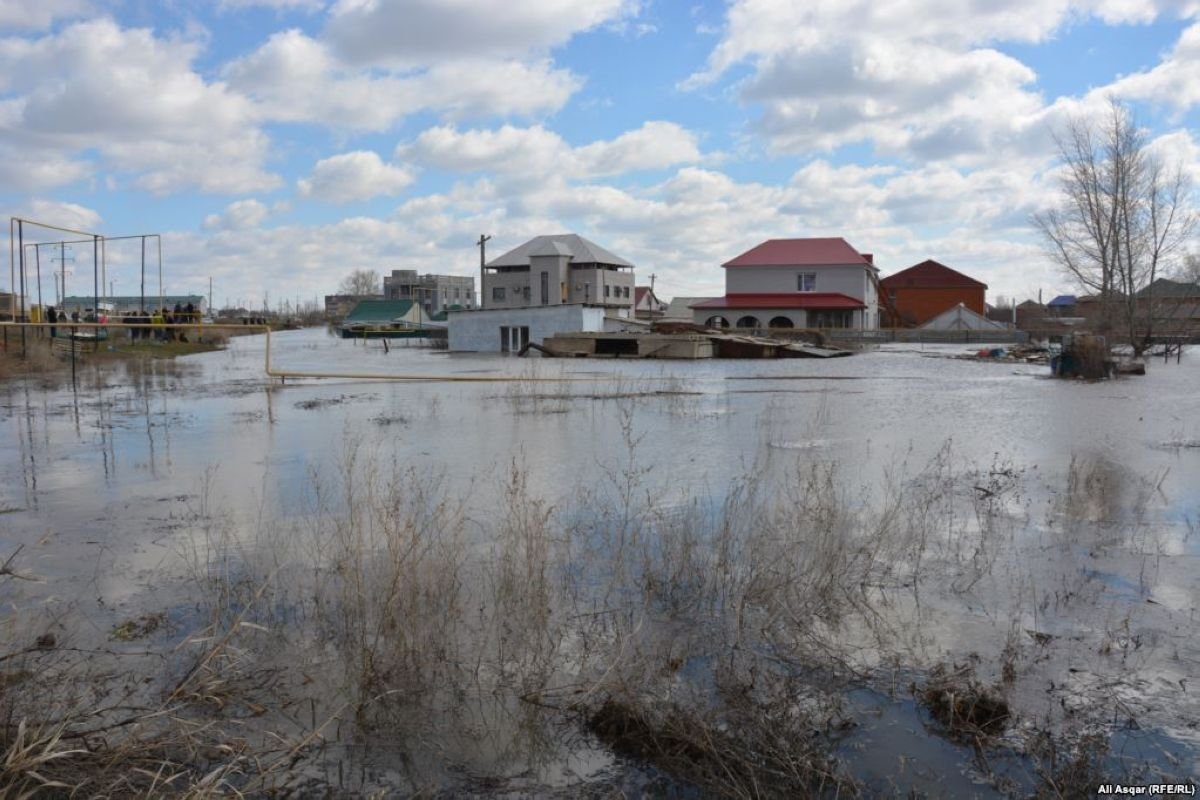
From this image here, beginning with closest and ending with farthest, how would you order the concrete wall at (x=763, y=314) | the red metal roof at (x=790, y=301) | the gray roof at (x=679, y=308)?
the red metal roof at (x=790, y=301) < the concrete wall at (x=763, y=314) < the gray roof at (x=679, y=308)

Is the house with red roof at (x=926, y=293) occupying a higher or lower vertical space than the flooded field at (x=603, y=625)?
higher

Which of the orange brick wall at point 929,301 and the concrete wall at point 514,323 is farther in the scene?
the orange brick wall at point 929,301

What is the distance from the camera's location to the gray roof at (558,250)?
92.8 metres

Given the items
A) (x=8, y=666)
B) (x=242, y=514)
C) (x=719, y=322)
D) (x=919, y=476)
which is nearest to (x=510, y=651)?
(x=8, y=666)

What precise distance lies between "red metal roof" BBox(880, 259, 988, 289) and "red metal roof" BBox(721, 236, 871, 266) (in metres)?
19.0

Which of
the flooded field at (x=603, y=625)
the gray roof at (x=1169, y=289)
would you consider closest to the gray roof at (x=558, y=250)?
the gray roof at (x=1169, y=289)

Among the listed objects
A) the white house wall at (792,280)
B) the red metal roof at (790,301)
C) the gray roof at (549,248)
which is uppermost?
the gray roof at (549,248)

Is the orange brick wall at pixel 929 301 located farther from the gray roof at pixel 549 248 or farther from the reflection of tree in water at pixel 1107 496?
the reflection of tree in water at pixel 1107 496

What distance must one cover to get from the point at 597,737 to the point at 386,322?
308 ft

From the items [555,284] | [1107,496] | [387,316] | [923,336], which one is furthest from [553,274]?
[1107,496]

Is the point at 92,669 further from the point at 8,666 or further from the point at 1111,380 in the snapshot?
the point at 1111,380

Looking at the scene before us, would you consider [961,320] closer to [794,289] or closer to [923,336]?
[923,336]

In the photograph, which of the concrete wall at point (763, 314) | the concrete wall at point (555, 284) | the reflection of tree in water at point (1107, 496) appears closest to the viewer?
the reflection of tree in water at point (1107, 496)

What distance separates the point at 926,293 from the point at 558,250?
37228mm
